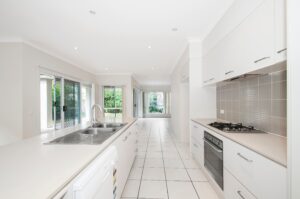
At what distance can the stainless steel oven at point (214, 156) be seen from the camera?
75.1 inches

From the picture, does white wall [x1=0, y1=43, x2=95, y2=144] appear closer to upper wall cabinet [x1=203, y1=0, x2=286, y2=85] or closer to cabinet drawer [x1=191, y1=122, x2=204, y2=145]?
cabinet drawer [x1=191, y1=122, x2=204, y2=145]

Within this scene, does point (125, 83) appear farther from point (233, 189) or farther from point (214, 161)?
point (233, 189)

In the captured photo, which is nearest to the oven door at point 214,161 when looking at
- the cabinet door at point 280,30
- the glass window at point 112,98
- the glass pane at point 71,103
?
the cabinet door at point 280,30

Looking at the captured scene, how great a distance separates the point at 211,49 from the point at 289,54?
2105mm

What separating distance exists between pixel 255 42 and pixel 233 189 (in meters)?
1.52

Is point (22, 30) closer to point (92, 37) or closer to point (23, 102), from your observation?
point (92, 37)

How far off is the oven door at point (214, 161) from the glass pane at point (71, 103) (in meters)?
4.78

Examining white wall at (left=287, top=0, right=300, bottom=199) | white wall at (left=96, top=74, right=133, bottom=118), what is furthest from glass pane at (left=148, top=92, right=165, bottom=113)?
white wall at (left=287, top=0, right=300, bottom=199)

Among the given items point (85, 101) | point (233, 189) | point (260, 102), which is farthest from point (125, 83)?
point (233, 189)

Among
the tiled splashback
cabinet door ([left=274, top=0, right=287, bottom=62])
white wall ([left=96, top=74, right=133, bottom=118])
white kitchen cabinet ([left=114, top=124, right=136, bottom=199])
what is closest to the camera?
cabinet door ([left=274, top=0, right=287, bottom=62])

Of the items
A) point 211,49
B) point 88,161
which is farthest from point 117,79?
point 88,161

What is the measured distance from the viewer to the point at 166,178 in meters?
2.59

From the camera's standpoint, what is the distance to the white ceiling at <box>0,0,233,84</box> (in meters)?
2.25

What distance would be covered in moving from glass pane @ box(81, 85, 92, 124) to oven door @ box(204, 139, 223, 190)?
19.1 feet
